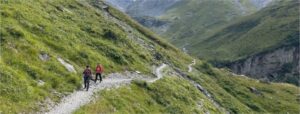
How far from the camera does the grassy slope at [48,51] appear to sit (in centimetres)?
3706

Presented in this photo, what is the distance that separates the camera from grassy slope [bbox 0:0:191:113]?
37.1 metres

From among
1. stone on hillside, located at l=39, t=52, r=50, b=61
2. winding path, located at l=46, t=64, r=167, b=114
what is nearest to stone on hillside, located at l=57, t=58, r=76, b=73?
stone on hillside, located at l=39, t=52, r=50, b=61

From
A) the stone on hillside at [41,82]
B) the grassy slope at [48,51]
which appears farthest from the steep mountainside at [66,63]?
the stone on hillside at [41,82]

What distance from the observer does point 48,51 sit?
49.4 metres

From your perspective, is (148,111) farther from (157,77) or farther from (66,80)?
(157,77)

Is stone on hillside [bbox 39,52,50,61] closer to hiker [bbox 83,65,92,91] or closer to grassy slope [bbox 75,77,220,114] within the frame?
hiker [bbox 83,65,92,91]

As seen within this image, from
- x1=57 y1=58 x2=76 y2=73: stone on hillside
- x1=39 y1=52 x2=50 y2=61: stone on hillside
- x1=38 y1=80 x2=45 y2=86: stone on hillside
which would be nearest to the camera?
x1=38 y1=80 x2=45 y2=86: stone on hillside

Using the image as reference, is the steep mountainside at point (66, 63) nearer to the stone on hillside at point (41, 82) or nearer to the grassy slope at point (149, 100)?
the grassy slope at point (149, 100)

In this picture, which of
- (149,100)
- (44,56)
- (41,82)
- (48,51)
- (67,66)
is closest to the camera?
(41,82)

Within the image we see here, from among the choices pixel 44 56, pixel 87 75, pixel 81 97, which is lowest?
pixel 81 97

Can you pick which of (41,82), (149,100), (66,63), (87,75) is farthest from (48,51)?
(149,100)

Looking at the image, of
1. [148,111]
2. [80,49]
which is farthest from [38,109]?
[80,49]

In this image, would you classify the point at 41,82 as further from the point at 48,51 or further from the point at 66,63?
the point at 66,63

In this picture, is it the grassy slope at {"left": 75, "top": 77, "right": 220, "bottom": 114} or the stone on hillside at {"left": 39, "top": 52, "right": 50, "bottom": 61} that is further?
the stone on hillside at {"left": 39, "top": 52, "right": 50, "bottom": 61}
